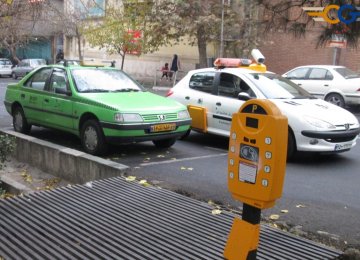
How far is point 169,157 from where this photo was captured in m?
8.53

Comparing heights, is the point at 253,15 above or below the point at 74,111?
above

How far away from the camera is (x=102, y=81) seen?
9.14m

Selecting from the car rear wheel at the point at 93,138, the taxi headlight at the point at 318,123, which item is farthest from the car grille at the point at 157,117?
the taxi headlight at the point at 318,123

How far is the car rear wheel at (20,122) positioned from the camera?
1040cm

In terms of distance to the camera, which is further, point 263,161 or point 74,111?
point 74,111

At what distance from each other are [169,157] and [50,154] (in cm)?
202

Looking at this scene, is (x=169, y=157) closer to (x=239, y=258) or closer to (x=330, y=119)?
(x=330, y=119)

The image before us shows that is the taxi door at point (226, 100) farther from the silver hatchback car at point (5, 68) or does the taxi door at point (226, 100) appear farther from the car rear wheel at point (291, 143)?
the silver hatchback car at point (5, 68)

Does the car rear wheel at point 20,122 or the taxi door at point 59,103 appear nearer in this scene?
the taxi door at point 59,103

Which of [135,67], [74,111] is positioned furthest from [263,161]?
[135,67]

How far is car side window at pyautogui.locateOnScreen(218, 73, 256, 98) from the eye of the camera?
904 centimetres

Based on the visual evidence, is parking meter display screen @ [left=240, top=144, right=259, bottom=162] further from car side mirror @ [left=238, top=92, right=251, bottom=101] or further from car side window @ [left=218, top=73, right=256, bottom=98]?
car side window @ [left=218, top=73, right=256, bottom=98]

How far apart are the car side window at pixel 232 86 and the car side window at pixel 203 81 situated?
0.26 m

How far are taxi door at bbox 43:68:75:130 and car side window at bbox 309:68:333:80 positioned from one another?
992 cm
